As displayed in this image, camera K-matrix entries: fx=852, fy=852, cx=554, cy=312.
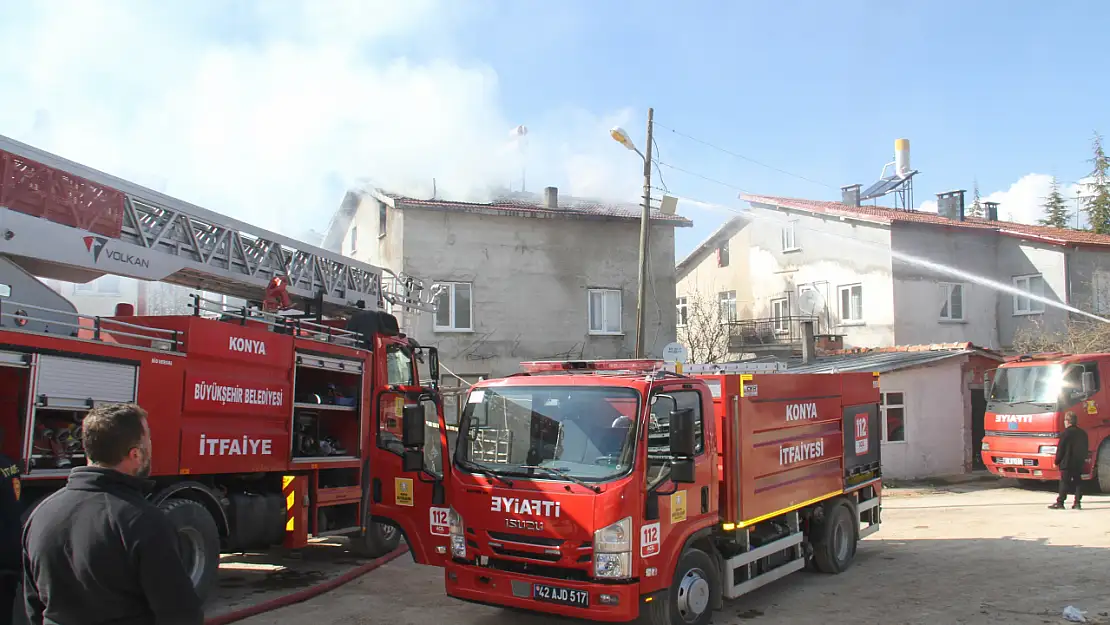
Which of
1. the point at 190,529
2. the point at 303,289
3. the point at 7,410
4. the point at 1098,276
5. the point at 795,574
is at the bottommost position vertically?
the point at 795,574

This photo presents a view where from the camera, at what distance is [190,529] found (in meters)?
7.20

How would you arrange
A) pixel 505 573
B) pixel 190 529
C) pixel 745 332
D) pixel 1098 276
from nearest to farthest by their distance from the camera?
pixel 505 573 → pixel 190 529 → pixel 1098 276 → pixel 745 332

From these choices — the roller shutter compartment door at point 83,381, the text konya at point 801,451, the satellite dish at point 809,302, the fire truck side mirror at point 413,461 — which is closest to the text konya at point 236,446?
the roller shutter compartment door at point 83,381

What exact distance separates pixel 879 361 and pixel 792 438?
12.9 meters

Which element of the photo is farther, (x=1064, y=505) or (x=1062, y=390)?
(x=1062, y=390)

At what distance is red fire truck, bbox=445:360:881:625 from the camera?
6.24m

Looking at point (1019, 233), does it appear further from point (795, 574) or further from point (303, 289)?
point (303, 289)

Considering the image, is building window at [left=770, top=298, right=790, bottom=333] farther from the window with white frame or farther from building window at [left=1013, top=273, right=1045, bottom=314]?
building window at [left=1013, top=273, right=1045, bottom=314]

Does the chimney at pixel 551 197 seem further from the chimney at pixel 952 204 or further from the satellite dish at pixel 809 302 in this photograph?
the chimney at pixel 952 204

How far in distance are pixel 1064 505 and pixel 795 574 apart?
26.9 ft

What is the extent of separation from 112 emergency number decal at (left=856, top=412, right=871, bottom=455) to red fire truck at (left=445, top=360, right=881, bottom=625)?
2.09 meters

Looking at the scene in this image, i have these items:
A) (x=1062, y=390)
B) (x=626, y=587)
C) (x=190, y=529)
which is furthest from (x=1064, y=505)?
(x=190, y=529)

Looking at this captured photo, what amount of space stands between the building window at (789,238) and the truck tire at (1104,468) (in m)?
14.8

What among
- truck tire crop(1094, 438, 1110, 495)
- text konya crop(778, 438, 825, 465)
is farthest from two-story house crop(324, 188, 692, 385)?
text konya crop(778, 438, 825, 465)
